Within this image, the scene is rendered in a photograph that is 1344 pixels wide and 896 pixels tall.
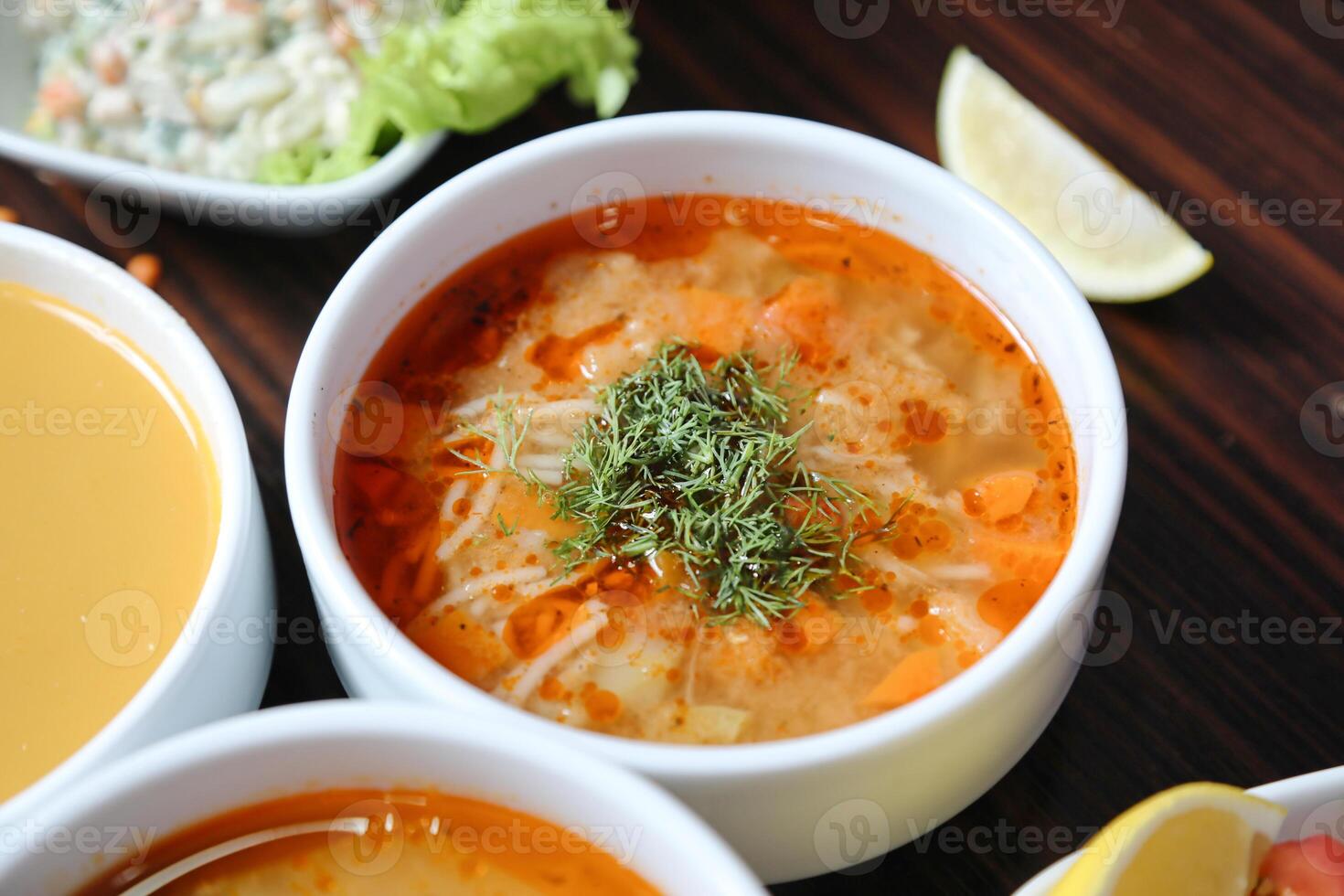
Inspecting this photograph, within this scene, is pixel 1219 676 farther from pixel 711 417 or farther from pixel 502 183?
pixel 502 183

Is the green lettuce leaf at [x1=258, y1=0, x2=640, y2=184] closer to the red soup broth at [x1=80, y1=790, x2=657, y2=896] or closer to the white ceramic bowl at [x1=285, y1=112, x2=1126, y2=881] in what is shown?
the white ceramic bowl at [x1=285, y1=112, x2=1126, y2=881]

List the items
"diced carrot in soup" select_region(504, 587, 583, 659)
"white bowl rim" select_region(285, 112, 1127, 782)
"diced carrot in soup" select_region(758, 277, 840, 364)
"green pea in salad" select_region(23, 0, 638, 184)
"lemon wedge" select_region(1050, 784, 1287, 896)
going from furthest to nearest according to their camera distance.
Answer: "green pea in salad" select_region(23, 0, 638, 184) < "diced carrot in soup" select_region(758, 277, 840, 364) < "diced carrot in soup" select_region(504, 587, 583, 659) < "white bowl rim" select_region(285, 112, 1127, 782) < "lemon wedge" select_region(1050, 784, 1287, 896)

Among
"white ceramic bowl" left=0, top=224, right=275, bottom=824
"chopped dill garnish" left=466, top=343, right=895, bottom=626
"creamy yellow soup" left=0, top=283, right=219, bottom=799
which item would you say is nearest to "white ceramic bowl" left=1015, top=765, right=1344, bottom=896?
"chopped dill garnish" left=466, top=343, right=895, bottom=626

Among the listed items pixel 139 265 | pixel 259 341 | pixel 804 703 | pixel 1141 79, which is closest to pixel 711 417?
pixel 804 703

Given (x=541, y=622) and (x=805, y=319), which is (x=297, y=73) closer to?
(x=805, y=319)

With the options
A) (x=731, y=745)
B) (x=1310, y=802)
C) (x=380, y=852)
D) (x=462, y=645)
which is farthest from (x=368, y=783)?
(x=1310, y=802)
